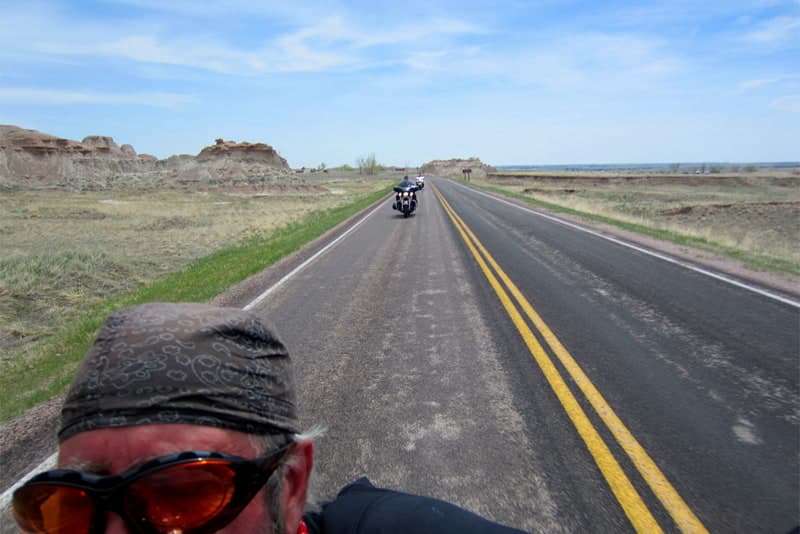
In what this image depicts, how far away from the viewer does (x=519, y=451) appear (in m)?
3.63

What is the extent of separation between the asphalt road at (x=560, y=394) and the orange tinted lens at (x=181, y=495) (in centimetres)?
214

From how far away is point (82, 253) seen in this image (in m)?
14.1

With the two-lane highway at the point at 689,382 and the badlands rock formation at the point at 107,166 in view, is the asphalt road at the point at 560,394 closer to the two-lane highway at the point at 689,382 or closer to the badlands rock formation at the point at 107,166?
the two-lane highway at the point at 689,382

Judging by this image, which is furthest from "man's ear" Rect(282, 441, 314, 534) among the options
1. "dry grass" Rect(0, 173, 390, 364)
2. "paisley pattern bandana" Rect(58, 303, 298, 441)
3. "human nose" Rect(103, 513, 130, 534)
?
"dry grass" Rect(0, 173, 390, 364)

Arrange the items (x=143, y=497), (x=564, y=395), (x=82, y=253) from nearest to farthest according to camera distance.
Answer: (x=143, y=497) → (x=564, y=395) → (x=82, y=253)

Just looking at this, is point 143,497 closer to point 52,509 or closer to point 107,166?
point 52,509

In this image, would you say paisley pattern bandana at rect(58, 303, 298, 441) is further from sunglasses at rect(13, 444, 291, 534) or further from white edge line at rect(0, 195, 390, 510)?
white edge line at rect(0, 195, 390, 510)

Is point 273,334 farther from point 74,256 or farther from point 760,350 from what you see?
point 74,256

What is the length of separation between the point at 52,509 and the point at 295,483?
577 mm

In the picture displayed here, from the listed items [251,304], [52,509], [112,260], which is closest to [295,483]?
[52,509]

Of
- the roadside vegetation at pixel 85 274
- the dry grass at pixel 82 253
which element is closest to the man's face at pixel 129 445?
the roadside vegetation at pixel 85 274

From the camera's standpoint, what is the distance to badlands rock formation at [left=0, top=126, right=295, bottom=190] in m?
65.6

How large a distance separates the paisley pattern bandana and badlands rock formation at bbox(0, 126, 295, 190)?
6285cm

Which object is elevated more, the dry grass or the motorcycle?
the motorcycle
